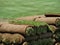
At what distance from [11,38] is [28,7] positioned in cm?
937

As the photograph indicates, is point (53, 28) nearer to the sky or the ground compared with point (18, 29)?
nearer to the ground

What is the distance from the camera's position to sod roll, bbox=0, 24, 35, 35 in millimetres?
4382

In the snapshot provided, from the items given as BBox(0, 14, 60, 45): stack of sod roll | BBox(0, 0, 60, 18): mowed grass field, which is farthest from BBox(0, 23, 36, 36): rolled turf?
Answer: BBox(0, 0, 60, 18): mowed grass field

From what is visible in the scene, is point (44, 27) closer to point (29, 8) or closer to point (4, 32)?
point (4, 32)

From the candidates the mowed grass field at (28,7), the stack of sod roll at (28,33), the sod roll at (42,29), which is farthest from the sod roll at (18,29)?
the mowed grass field at (28,7)

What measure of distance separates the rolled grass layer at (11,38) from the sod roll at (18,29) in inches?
3.8

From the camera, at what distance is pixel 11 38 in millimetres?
4523

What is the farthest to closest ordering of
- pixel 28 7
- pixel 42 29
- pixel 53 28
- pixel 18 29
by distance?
1. pixel 28 7
2. pixel 53 28
3. pixel 42 29
4. pixel 18 29

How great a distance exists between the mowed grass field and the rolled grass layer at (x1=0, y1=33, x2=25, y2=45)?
7.42 m

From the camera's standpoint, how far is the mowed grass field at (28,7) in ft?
41.2

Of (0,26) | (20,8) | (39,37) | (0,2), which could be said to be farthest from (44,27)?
(0,2)

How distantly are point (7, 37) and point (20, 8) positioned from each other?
9.16 meters

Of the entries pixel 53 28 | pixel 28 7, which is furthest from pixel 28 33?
pixel 28 7

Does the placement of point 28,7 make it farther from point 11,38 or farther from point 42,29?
point 11,38
